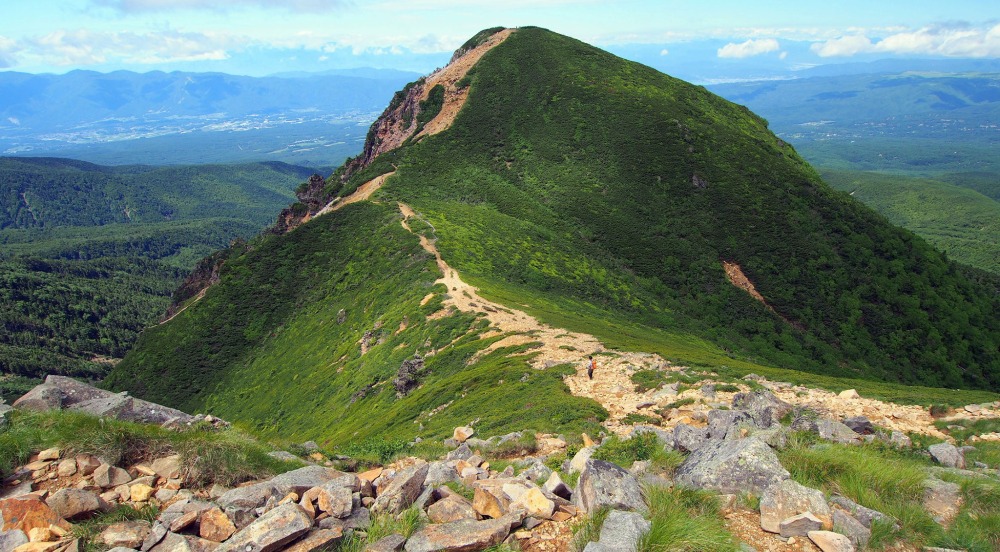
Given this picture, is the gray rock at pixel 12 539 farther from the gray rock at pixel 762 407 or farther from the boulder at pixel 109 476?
the gray rock at pixel 762 407

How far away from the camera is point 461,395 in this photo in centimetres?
2745

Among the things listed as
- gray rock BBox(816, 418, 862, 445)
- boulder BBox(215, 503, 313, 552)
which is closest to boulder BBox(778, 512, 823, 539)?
gray rock BBox(816, 418, 862, 445)

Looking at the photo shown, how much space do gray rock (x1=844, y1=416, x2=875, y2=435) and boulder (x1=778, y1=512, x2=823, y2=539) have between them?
9527 mm

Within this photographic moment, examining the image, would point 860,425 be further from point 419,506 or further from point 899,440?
point 419,506

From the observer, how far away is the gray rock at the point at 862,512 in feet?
25.9

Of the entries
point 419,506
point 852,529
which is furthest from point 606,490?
point 852,529

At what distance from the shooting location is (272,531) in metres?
7.35

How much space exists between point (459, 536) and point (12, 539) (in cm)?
651

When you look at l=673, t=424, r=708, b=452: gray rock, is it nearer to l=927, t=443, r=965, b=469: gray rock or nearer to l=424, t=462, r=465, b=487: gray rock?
l=927, t=443, r=965, b=469: gray rock

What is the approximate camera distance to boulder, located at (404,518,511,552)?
7.34m

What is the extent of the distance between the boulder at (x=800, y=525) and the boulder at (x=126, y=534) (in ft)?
33.1

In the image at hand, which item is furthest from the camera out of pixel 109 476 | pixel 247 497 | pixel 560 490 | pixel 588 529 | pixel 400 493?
pixel 560 490

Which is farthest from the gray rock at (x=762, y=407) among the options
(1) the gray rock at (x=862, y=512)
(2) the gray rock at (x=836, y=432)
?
(1) the gray rock at (x=862, y=512)

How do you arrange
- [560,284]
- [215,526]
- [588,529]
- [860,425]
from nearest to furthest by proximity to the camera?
[588,529]
[215,526]
[860,425]
[560,284]
